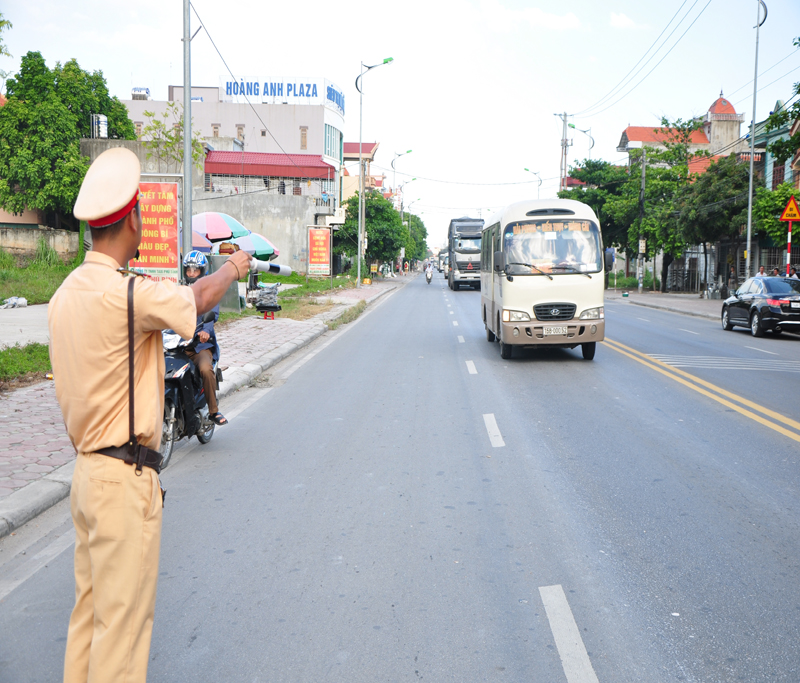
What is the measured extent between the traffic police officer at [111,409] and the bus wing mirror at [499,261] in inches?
441

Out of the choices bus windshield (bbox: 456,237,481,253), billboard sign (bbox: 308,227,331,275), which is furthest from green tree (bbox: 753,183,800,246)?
billboard sign (bbox: 308,227,331,275)

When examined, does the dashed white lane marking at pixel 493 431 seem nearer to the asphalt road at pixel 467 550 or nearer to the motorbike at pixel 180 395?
the asphalt road at pixel 467 550

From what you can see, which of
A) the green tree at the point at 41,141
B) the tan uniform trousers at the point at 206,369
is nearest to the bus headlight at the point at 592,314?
the tan uniform trousers at the point at 206,369

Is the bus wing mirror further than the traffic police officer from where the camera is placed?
Yes

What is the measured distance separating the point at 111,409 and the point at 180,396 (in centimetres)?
459

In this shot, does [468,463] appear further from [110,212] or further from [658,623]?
[110,212]

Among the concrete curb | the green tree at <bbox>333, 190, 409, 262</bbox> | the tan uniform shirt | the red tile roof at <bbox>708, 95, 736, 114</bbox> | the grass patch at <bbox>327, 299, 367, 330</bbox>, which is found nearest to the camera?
the tan uniform shirt

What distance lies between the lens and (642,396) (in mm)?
10180

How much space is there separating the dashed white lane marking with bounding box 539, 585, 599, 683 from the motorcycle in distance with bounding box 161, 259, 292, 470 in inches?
144

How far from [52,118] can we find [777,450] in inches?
1883

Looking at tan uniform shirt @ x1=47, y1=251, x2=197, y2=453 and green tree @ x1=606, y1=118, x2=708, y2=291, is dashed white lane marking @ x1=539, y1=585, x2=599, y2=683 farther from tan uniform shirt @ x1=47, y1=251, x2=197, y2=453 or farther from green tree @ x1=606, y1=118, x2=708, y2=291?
green tree @ x1=606, y1=118, x2=708, y2=291

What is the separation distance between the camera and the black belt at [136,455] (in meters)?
2.47

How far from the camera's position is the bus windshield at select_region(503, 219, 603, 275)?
1355cm

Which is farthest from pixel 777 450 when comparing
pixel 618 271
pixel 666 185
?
pixel 618 271
